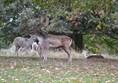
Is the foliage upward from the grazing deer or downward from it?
upward

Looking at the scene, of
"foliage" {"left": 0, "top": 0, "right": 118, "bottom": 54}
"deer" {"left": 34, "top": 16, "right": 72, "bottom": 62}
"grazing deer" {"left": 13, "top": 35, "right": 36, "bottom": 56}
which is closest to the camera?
"deer" {"left": 34, "top": 16, "right": 72, "bottom": 62}

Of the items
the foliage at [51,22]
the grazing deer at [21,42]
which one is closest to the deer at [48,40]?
the foliage at [51,22]

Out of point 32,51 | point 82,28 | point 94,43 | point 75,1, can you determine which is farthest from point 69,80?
point 94,43

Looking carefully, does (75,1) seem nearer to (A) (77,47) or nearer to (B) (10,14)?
(B) (10,14)

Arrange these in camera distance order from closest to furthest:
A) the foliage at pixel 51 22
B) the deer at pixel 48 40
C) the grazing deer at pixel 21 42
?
the deer at pixel 48 40, the foliage at pixel 51 22, the grazing deer at pixel 21 42

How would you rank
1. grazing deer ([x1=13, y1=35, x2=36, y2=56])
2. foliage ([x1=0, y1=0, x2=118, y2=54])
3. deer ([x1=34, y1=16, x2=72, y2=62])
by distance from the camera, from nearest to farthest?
deer ([x1=34, y1=16, x2=72, y2=62])
foliage ([x1=0, y1=0, x2=118, y2=54])
grazing deer ([x1=13, y1=35, x2=36, y2=56])

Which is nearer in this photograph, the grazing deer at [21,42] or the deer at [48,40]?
the deer at [48,40]

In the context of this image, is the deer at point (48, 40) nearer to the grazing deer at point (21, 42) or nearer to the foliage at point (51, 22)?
the foliage at point (51, 22)

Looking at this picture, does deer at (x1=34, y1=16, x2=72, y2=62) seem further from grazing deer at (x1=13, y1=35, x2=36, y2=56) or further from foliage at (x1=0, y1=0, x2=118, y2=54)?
grazing deer at (x1=13, y1=35, x2=36, y2=56)

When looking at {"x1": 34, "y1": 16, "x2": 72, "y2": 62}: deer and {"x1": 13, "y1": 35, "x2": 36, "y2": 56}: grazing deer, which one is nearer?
{"x1": 34, "y1": 16, "x2": 72, "y2": 62}: deer

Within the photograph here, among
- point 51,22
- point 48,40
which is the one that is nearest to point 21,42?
point 51,22

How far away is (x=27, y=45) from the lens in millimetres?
21953

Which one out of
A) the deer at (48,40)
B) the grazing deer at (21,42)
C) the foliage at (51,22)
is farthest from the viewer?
the grazing deer at (21,42)

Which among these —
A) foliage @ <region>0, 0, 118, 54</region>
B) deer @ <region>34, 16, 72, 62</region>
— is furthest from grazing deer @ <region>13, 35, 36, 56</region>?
deer @ <region>34, 16, 72, 62</region>
